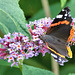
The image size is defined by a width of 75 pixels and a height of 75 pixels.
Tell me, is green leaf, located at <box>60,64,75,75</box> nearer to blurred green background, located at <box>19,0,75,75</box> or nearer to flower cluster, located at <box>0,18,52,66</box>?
blurred green background, located at <box>19,0,75,75</box>

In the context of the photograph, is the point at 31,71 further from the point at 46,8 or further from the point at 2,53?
the point at 46,8

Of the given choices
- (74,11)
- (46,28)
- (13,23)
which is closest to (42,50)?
(46,28)

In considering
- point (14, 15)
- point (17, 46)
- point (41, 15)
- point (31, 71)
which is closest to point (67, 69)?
point (41, 15)

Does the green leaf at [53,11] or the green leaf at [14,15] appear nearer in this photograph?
the green leaf at [14,15]

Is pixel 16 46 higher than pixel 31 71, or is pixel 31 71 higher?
pixel 16 46

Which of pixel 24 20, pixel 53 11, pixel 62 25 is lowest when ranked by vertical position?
pixel 24 20

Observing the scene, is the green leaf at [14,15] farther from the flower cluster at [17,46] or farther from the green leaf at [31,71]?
the green leaf at [31,71]

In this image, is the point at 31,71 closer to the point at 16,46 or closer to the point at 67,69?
the point at 16,46

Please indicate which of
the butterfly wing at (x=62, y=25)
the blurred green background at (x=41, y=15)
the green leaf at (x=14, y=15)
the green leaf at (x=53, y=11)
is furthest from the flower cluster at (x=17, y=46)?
the green leaf at (x=53, y=11)
